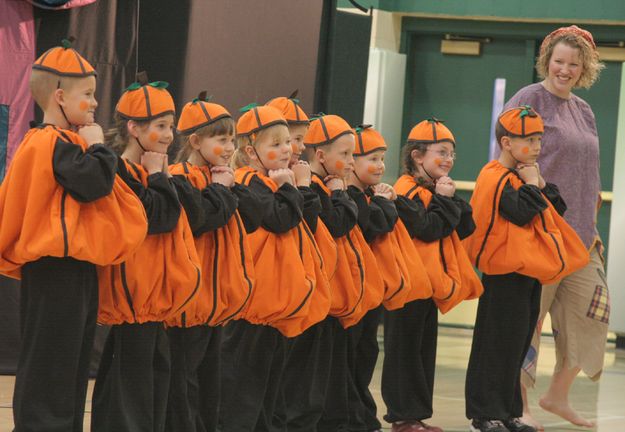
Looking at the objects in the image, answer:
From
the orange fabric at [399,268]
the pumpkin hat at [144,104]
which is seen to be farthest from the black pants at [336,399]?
the pumpkin hat at [144,104]

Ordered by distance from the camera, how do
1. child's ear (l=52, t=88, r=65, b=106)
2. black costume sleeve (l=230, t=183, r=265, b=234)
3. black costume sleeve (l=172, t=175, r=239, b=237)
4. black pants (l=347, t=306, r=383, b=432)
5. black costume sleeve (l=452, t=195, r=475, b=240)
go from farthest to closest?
black costume sleeve (l=452, t=195, r=475, b=240) → black pants (l=347, t=306, r=383, b=432) → black costume sleeve (l=230, t=183, r=265, b=234) → black costume sleeve (l=172, t=175, r=239, b=237) → child's ear (l=52, t=88, r=65, b=106)

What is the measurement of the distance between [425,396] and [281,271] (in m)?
1.13

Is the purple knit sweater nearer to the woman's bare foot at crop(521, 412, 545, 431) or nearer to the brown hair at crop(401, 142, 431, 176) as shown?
the brown hair at crop(401, 142, 431, 176)

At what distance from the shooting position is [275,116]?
4.63m

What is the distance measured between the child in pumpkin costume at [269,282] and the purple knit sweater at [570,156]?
1.64m

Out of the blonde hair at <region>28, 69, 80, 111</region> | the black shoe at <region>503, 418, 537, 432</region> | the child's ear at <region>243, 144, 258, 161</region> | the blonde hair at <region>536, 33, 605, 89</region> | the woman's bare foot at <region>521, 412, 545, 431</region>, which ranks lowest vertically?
the woman's bare foot at <region>521, 412, 545, 431</region>

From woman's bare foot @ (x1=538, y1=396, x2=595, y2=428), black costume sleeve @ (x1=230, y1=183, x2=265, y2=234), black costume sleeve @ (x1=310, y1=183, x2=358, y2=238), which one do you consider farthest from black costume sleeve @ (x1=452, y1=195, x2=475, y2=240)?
black costume sleeve @ (x1=230, y1=183, x2=265, y2=234)

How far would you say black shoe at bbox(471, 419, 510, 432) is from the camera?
521cm

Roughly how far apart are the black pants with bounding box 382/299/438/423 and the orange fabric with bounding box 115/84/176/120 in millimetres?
1643

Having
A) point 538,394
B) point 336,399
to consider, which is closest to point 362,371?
point 336,399

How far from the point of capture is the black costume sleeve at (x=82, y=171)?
12.1 ft

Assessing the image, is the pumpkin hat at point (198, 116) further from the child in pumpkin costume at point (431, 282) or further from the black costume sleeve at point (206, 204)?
the child in pumpkin costume at point (431, 282)

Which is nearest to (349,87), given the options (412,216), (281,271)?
(412,216)

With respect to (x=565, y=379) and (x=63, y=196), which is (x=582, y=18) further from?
(x=63, y=196)
